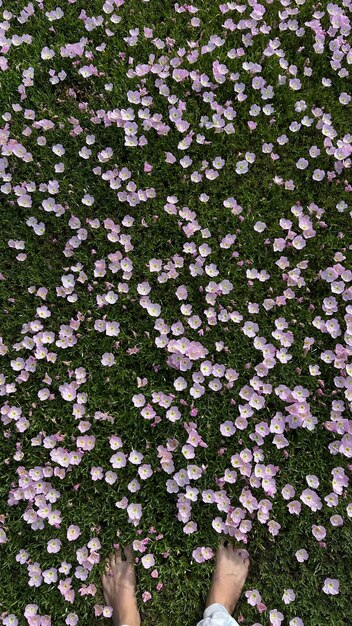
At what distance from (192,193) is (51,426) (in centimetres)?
169

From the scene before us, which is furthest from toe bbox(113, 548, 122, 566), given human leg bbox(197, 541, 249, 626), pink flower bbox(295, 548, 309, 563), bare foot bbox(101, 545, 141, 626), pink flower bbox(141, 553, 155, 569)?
pink flower bbox(295, 548, 309, 563)

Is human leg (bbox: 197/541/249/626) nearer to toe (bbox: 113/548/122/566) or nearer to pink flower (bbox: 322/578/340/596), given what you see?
pink flower (bbox: 322/578/340/596)

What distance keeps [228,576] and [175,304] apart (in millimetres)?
1576

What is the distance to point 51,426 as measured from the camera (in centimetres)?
300

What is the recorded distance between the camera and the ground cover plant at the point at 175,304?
9.32ft

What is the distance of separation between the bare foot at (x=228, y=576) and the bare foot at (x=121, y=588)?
0.42 metres

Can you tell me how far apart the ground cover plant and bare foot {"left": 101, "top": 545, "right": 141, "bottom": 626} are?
6 centimetres

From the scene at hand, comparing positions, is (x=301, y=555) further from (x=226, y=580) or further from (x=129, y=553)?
(x=129, y=553)

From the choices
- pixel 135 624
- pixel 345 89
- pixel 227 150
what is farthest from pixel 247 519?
pixel 345 89

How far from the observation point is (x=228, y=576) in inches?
110

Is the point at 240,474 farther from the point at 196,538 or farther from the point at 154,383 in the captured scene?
the point at 154,383

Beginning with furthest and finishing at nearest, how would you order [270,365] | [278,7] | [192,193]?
1. [278,7]
2. [192,193]
3. [270,365]

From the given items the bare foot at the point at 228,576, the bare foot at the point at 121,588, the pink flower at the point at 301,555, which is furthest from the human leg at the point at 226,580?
the bare foot at the point at 121,588

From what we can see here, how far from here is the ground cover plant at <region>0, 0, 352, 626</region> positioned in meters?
2.84
